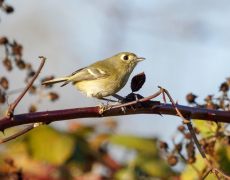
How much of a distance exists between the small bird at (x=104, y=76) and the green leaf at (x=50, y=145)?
26.7 inches

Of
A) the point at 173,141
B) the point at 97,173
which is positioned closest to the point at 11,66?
the point at 173,141

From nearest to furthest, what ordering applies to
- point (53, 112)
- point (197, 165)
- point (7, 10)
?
point (53, 112) → point (7, 10) → point (197, 165)

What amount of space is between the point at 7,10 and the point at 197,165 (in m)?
1.22

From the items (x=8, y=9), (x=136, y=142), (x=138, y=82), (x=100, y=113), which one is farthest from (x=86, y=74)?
(x=100, y=113)

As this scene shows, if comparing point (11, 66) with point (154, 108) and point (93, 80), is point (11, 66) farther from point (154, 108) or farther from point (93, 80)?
point (154, 108)

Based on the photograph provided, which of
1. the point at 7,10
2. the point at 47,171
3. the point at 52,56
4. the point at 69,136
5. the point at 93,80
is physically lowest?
the point at 52,56

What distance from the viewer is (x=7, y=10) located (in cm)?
302

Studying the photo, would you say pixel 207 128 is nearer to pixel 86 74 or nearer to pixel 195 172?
pixel 195 172

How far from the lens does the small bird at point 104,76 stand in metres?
3.15

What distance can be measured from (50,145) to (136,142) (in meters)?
0.57

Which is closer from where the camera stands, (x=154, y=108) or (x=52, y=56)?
(x=154, y=108)

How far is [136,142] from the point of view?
418cm

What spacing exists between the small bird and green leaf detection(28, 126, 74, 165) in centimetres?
68

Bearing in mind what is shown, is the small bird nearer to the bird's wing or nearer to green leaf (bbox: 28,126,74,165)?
the bird's wing
